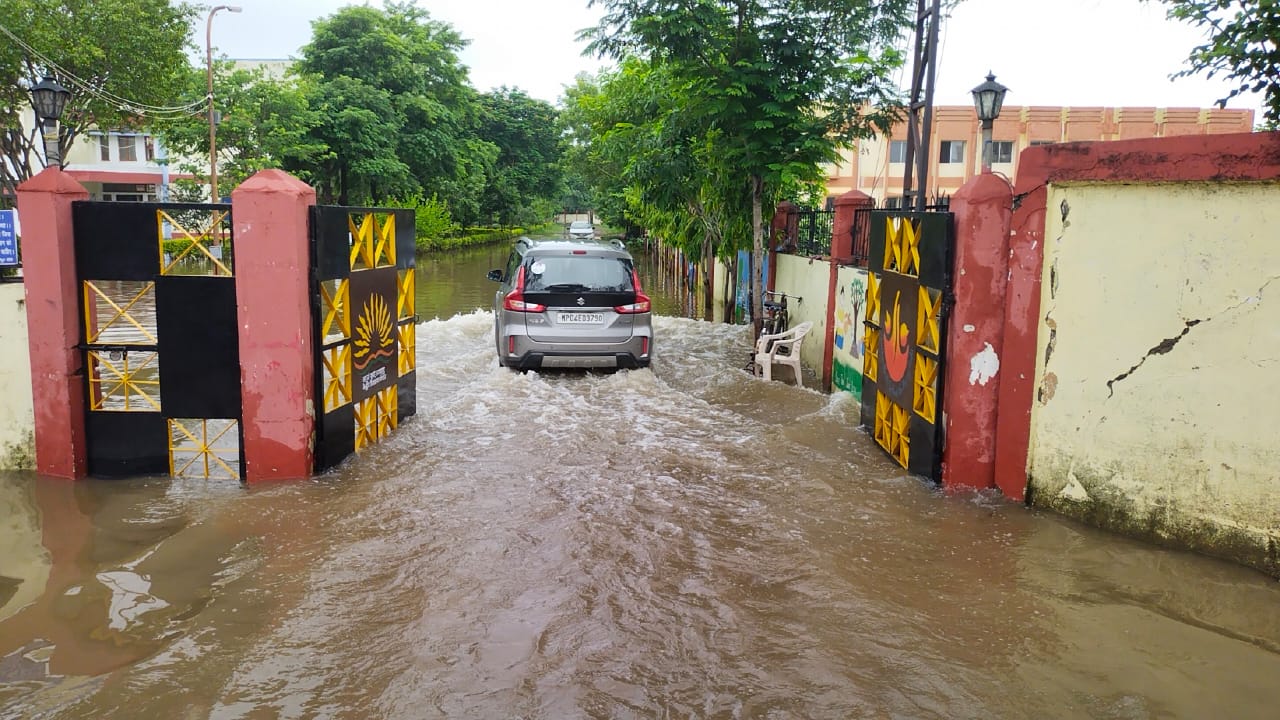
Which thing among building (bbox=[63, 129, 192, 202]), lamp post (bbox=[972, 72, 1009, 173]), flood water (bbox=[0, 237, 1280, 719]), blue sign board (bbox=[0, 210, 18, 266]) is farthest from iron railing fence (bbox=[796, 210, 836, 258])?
building (bbox=[63, 129, 192, 202])

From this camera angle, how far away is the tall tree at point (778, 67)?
1231cm

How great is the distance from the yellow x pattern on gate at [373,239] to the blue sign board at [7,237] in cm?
424

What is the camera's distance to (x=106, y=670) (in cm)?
416

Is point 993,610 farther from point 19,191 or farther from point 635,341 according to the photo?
point 19,191

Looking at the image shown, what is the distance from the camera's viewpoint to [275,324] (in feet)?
22.5

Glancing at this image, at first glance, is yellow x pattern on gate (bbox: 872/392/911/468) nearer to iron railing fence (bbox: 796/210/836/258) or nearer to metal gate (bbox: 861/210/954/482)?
metal gate (bbox: 861/210/954/482)

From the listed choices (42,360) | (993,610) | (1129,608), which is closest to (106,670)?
(42,360)

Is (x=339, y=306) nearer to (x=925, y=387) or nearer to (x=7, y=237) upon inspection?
(x=925, y=387)

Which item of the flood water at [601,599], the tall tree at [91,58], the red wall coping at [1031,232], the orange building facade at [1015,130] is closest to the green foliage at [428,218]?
the tall tree at [91,58]

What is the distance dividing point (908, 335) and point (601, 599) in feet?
12.8

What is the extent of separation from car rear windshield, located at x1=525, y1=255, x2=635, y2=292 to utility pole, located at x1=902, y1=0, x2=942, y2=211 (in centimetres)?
349

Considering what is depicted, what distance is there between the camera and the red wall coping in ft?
18.8

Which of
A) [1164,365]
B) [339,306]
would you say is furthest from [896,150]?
[1164,365]

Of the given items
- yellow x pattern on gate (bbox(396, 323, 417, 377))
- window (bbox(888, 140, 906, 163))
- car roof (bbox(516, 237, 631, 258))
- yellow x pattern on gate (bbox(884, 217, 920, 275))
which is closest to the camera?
yellow x pattern on gate (bbox(884, 217, 920, 275))
